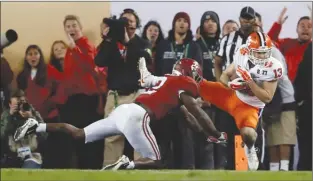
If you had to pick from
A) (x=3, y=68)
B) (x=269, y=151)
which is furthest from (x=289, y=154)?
(x=3, y=68)

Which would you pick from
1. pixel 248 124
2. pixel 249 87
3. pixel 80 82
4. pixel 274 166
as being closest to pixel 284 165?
pixel 274 166

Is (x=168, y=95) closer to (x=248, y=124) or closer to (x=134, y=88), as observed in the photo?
(x=134, y=88)

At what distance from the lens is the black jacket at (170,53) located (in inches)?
313

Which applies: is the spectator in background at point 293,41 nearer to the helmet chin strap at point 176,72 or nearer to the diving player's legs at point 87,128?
the helmet chin strap at point 176,72

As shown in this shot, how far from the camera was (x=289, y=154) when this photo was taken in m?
8.05

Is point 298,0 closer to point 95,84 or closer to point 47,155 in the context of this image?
point 95,84

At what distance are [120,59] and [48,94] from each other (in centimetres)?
Result: 63

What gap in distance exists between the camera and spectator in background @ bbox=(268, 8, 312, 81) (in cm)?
805

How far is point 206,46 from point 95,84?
83 cm

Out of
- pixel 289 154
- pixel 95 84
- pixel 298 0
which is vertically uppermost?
pixel 298 0

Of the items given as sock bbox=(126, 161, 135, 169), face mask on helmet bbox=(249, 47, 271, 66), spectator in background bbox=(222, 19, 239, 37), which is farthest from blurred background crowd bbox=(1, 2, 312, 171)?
sock bbox=(126, 161, 135, 169)

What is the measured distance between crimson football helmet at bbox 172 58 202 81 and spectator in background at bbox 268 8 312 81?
0.58 meters

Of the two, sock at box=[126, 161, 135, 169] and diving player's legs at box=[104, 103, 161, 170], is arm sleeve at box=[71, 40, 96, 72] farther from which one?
sock at box=[126, 161, 135, 169]

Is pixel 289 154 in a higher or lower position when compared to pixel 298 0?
lower
